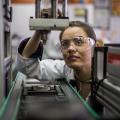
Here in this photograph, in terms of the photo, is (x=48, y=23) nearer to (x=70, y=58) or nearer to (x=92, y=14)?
(x=70, y=58)

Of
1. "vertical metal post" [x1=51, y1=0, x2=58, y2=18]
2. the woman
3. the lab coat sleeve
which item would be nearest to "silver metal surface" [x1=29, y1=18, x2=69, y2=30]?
"vertical metal post" [x1=51, y1=0, x2=58, y2=18]

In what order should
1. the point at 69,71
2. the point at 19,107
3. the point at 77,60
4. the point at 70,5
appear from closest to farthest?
the point at 19,107 < the point at 77,60 < the point at 69,71 < the point at 70,5

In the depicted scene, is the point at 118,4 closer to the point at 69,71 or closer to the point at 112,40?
the point at 112,40

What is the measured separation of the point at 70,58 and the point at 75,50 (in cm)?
5

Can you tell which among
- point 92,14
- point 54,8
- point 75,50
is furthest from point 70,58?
point 92,14

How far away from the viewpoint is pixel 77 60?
5.04ft

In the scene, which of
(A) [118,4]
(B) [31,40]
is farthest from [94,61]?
(A) [118,4]

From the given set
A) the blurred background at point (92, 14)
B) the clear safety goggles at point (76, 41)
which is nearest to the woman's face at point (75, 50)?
the clear safety goggles at point (76, 41)

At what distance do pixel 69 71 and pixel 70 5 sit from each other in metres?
3.59

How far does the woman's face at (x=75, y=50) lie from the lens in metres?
1.52

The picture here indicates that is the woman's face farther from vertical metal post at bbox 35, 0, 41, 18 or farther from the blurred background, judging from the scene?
the blurred background

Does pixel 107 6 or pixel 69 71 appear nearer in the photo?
pixel 69 71

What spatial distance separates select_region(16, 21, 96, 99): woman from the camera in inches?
60.0

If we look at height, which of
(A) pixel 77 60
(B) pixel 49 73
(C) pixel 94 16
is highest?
(C) pixel 94 16
